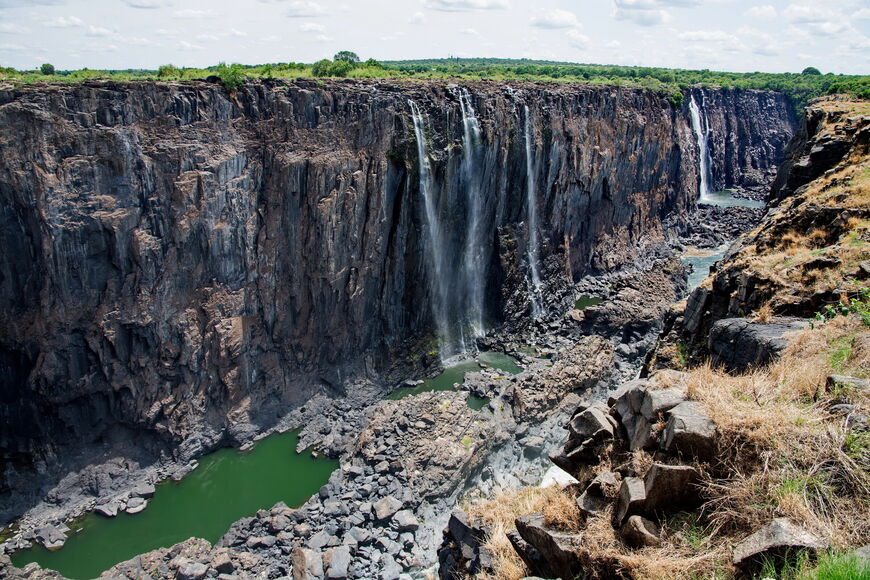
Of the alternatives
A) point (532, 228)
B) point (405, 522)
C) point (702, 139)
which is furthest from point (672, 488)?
point (702, 139)

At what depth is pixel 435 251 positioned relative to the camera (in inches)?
1288

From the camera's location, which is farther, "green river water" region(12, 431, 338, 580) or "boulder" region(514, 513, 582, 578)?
"green river water" region(12, 431, 338, 580)

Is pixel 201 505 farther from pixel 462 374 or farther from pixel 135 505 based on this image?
pixel 462 374

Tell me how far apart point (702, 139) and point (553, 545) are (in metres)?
66.4

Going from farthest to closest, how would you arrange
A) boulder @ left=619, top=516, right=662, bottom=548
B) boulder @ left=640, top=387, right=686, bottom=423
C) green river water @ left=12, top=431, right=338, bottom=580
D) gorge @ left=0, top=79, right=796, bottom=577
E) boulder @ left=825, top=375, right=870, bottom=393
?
gorge @ left=0, top=79, right=796, bottom=577
green river water @ left=12, top=431, right=338, bottom=580
boulder @ left=640, top=387, right=686, bottom=423
boulder @ left=825, top=375, right=870, bottom=393
boulder @ left=619, top=516, right=662, bottom=548

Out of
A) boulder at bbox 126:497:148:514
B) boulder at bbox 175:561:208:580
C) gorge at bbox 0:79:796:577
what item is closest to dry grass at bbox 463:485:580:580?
gorge at bbox 0:79:796:577

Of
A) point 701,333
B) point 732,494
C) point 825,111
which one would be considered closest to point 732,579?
point 732,494

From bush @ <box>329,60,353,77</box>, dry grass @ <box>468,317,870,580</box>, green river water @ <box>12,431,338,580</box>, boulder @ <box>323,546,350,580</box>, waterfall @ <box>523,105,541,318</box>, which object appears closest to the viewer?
dry grass @ <box>468,317,870,580</box>

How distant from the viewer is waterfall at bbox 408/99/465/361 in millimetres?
Answer: 30672

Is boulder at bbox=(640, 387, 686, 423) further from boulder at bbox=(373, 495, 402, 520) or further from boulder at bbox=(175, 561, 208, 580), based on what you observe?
boulder at bbox=(175, 561, 208, 580)

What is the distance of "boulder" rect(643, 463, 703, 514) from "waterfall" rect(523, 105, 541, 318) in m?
29.8

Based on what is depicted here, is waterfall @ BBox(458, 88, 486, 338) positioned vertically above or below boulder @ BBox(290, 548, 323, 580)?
above

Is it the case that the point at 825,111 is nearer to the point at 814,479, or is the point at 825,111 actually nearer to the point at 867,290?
the point at 867,290

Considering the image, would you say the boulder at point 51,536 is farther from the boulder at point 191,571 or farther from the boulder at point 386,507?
the boulder at point 386,507
